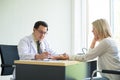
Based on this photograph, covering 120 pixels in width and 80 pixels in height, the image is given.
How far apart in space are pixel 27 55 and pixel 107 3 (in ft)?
6.71

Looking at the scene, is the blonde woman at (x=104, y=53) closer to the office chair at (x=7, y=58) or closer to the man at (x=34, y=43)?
the man at (x=34, y=43)

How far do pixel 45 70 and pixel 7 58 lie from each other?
113 centimetres

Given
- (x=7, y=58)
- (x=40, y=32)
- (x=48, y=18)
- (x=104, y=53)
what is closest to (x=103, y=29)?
(x=104, y=53)

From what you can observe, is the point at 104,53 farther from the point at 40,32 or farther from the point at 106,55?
the point at 40,32

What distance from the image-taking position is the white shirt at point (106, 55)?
241 cm

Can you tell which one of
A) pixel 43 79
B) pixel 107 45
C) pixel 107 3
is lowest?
pixel 43 79

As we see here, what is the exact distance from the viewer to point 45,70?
1995 mm

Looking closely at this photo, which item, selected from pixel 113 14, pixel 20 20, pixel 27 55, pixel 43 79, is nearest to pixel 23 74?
pixel 43 79

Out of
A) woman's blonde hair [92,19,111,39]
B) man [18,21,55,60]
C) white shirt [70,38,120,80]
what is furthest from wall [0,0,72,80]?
white shirt [70,38,120,80]

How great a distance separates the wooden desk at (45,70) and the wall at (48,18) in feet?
6.36

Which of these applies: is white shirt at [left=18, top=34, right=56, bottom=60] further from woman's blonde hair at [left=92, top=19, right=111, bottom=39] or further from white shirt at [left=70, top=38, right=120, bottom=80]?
woman's blonde hair at [left=92, top=19, right=111, bottom=39]

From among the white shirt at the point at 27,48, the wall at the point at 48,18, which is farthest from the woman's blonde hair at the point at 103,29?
the wall at the point at 48,18

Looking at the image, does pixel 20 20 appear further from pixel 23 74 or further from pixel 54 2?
pixel 23 74

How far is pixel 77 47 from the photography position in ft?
13.4
